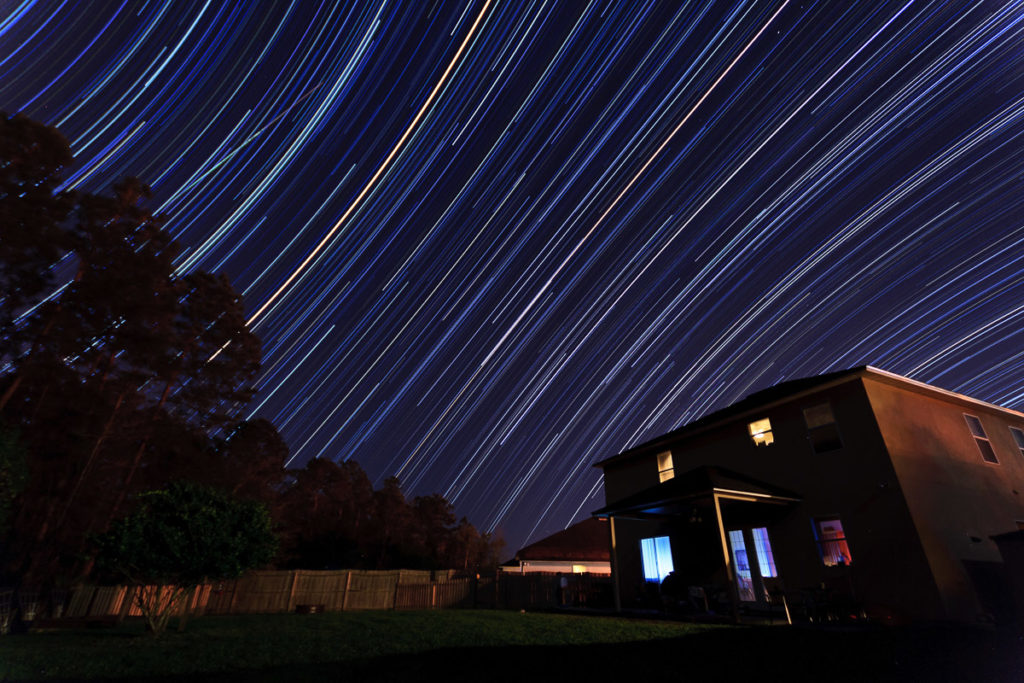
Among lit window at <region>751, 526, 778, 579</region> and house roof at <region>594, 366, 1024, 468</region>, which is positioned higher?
house roof at <region>594, 366, 1024, 468</region>

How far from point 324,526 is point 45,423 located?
101 ft

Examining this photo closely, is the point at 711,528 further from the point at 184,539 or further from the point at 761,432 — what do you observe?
→ the point at 184,539

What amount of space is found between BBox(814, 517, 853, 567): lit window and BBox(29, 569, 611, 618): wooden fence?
7985 mm

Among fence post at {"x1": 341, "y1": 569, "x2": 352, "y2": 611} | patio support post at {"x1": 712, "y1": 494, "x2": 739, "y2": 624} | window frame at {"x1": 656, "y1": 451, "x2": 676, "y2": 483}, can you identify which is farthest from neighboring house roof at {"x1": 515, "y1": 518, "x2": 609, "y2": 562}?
patio support post at {"x1": 712, "y1": 494, "x2": 739, "y2": 624}

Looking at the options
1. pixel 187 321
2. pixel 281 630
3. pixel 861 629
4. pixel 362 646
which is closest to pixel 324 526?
pixel 187 321

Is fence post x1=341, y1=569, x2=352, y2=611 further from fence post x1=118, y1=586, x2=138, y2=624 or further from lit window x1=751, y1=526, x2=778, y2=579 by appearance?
lit window x1=751, y1=526, x2=778, y2=579

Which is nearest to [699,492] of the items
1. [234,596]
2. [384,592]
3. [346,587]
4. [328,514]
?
[384,592]

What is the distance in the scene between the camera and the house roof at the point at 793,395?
15.3 m

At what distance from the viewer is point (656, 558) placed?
2061cm

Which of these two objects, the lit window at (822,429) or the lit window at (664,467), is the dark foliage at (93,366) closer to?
the lit window at (664,467)

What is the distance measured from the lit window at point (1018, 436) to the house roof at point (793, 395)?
572 millimetres

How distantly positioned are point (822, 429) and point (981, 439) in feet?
20.8

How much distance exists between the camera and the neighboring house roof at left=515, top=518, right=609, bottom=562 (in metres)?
37.6

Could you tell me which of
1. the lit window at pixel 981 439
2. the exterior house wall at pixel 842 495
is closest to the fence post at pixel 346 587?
the exterior house wall at pixel 842 495
